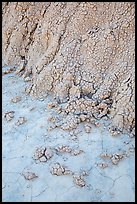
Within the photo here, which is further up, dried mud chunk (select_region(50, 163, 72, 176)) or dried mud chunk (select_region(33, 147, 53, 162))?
dried mud chunk (select_region(33, 147, 53, 162))

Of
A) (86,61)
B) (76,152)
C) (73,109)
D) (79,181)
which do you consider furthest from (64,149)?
(86,61)

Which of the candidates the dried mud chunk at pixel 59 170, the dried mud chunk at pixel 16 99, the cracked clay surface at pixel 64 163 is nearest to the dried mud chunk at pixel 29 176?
the cracked clay surface at pixel 64 163

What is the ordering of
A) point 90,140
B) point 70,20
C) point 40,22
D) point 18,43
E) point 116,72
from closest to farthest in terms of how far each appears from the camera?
1. point 90,140
2. point 116,72
3. point 70,20
4. point 40,22
5. point 18,43

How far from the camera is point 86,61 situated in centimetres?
320

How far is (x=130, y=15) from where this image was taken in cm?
302

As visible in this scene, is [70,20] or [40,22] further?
[40,22]

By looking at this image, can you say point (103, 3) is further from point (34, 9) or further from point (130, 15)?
point (34, 9)

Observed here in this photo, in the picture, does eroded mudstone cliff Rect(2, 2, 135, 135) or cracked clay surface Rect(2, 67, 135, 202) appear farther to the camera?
eroded mudstone cliff Rect(2, 2, 135, 135)

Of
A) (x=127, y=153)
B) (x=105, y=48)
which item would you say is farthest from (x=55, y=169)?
(x=105, y=48)

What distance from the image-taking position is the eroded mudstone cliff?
286cm

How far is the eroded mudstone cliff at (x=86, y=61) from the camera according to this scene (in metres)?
2.86

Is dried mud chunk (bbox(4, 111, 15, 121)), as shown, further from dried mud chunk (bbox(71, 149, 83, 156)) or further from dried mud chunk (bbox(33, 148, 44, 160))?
dried mud chunk (bbox(71, 149, 83, 156))

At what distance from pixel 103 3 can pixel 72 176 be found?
1947mm

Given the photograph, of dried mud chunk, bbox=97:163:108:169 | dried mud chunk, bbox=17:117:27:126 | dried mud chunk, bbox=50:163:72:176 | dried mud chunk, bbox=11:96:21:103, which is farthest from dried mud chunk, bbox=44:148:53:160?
dried mud chunk, bbox=11:96:21:103
